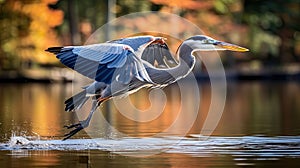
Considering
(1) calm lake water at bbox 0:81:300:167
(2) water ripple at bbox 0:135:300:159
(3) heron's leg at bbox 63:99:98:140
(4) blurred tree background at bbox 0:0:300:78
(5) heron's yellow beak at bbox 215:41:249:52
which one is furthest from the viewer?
(4) blurred tree background at bbox 0:0:300:78

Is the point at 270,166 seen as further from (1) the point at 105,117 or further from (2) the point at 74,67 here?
(1) the point at 105,117

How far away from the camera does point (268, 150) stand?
13914 millimetres

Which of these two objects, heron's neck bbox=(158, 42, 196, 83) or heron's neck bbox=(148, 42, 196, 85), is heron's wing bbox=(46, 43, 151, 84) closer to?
heron's neck bbox=(148, 42, 196, 85)

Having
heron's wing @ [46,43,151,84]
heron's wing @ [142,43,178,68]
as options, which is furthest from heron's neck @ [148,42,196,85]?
heron's wing @ [142,43,178,68]

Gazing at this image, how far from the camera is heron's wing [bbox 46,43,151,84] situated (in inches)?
543

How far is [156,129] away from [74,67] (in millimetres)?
4337

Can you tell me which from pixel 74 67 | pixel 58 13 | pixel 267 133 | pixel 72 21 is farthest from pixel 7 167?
pixel 72 21

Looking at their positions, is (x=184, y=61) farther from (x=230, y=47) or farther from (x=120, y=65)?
(x=120, y=65)

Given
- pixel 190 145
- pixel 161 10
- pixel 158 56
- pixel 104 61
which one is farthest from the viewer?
pixel 161 10

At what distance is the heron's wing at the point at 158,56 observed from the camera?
49.6ft

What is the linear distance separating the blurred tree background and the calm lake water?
676 inches

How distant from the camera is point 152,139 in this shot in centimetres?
1563

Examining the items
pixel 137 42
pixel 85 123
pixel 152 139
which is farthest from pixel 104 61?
pixel 152 139

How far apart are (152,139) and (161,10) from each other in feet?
104
